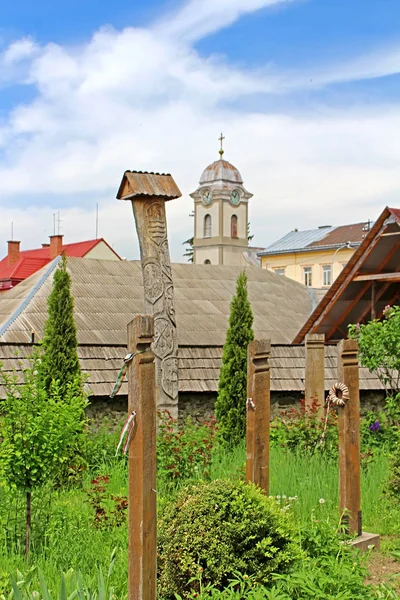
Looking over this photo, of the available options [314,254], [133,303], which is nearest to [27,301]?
[133,303]

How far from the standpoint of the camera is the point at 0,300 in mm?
16609

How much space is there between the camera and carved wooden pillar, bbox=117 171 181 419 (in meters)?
11.1

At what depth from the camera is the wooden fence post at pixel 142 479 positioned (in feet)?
14.1

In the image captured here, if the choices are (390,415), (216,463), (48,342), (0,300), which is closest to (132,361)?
(216,463)

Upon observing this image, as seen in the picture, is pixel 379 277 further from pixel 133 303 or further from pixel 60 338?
pixel 60 338

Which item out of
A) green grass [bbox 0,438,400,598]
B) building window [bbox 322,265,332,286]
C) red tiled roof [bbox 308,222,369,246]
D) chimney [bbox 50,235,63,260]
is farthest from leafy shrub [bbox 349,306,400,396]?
building window [bbox 322,265,332,286]

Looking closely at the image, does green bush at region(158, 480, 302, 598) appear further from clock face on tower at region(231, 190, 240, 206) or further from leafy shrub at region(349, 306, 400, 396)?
clock face on tower at region(231, 190, 240, 206)

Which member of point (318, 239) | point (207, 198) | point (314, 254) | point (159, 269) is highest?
Result: point (207, 198)

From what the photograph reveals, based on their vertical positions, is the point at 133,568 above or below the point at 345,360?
below

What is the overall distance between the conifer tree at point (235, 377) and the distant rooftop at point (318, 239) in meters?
39.5

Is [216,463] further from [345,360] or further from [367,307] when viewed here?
[367,307]

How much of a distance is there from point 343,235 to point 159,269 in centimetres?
4493

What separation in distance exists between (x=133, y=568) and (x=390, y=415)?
9106 millimetres

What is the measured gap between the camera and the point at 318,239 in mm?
55812
